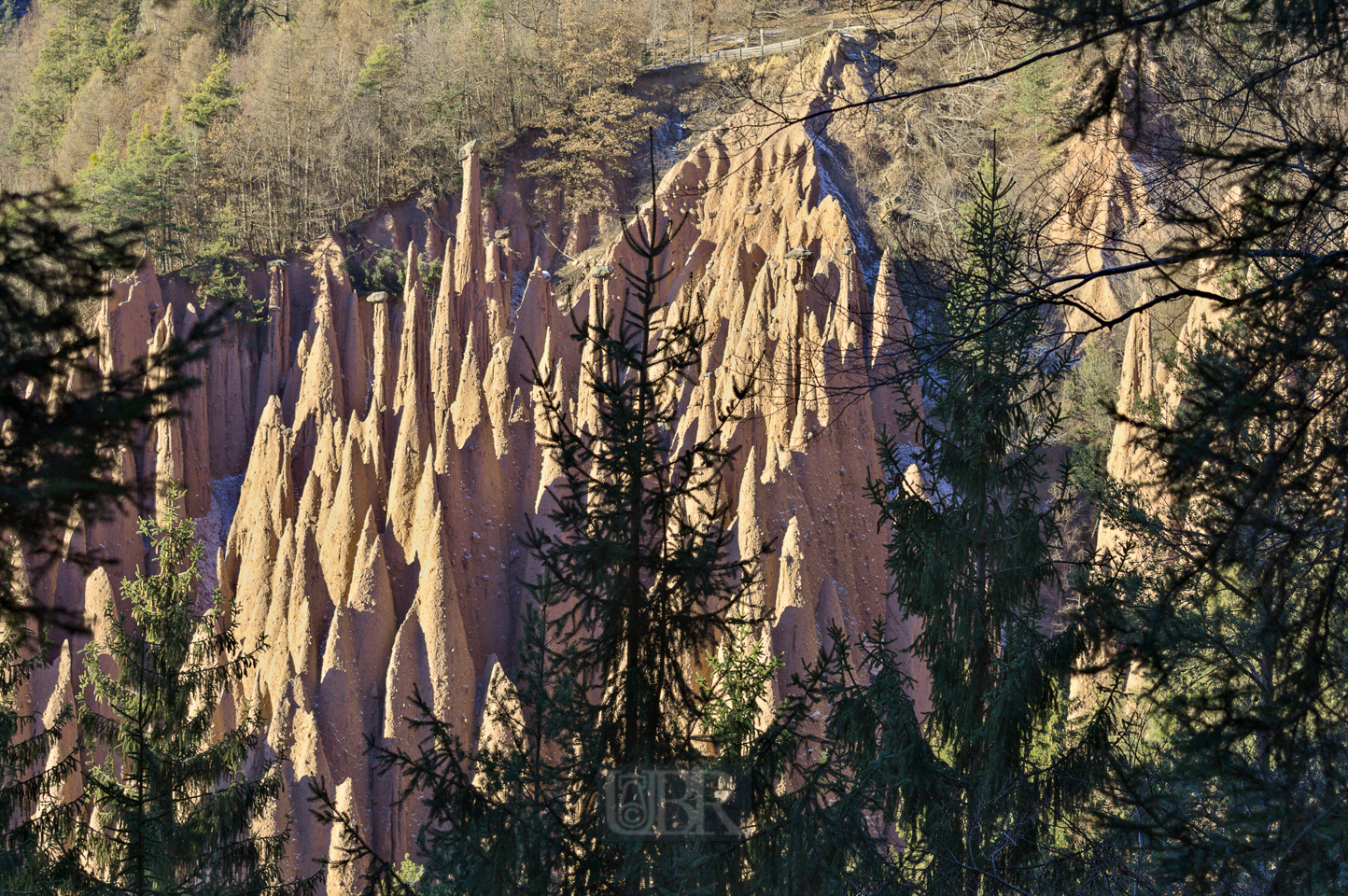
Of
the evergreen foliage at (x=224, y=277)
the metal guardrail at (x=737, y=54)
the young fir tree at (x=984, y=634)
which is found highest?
the metal guardrail at (x=737, y=54)

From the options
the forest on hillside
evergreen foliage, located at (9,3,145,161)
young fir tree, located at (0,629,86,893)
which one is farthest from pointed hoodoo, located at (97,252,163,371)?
evergreen foliage, located at (9,3,145,161)

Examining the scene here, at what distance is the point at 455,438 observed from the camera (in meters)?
17.9

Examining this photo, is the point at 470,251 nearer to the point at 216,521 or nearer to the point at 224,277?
the point at 224,277

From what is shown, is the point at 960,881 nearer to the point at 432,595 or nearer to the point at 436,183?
the point at 432,595

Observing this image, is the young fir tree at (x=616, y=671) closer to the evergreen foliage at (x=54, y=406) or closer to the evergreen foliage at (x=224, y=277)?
the evergreen foliage at (x=54, y=406)

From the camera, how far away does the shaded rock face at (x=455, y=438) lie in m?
14.9

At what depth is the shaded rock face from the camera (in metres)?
14.9

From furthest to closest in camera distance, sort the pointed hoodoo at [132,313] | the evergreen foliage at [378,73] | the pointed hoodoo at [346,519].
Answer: the evergreen foliage at [378,73], the pointed hoodoo at [132,313], the pointed hoodoo at [346,519]

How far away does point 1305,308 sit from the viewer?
330 centimetres

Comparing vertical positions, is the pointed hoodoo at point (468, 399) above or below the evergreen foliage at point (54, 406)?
above

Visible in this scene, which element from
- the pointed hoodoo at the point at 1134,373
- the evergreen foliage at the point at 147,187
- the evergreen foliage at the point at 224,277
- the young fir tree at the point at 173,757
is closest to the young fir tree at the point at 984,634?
the young fir tree at the point at 173,757

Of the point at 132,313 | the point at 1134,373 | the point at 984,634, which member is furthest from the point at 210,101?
the point at 984,634

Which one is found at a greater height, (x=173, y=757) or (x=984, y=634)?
(x=984, y=634)

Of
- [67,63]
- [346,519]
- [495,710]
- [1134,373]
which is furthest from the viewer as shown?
[67,63]
